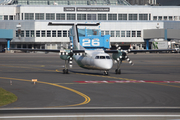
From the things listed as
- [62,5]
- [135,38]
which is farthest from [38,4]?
[135,38]

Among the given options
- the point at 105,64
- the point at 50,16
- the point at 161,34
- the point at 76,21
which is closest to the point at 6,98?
the point at 105,64

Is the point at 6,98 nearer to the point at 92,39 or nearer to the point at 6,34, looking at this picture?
the point at 92,39

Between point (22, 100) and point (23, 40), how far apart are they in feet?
280

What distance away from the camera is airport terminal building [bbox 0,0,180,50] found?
100 metres

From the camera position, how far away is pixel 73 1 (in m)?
108

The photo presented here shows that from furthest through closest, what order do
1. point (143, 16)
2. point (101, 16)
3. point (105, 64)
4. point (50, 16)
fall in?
1. point (143, 16)
2. point (101, 16)
3. point (50, 16)
4. point (105, 64)

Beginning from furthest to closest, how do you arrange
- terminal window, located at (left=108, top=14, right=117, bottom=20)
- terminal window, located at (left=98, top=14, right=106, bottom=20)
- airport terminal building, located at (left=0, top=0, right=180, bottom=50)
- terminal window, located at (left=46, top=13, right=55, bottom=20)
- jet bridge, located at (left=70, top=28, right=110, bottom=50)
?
terminal window, located at (left=108, top=14, right=117, bottom=20) → terminal window, located at (left=98, top=14, right=106, bottom=20) → terminal window, located at (left=46, top=13, right=55, bottom=20) → airport terminal building, located at (left=0, top=0, right=180, bottom=50) → jet bridge, located at (left=70, top=28, right=110, bottom=50)

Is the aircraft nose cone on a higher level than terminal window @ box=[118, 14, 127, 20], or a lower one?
lower

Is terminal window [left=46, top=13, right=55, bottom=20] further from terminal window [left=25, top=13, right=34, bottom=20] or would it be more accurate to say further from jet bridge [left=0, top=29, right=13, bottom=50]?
jet bridge [left=0, top=29, right=13, bottom=50]

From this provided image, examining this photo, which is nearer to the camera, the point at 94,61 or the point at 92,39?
the point at 94,61

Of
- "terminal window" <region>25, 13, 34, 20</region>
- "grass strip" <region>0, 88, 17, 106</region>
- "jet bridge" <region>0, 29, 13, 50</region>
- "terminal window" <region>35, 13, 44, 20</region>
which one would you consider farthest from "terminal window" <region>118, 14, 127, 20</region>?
"grass strip" <region>0, 88, 17, 106</region>

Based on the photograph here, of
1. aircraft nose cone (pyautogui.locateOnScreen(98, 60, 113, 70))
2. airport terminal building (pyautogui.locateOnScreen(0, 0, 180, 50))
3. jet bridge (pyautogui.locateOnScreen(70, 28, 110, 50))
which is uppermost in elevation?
airport terminal building (pyautogui.locateOnScreen(0, 0, 180, 50))

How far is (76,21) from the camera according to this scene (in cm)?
10025

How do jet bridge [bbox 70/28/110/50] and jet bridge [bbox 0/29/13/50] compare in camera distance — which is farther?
jet bridge [bbox 0/29/13/50]
